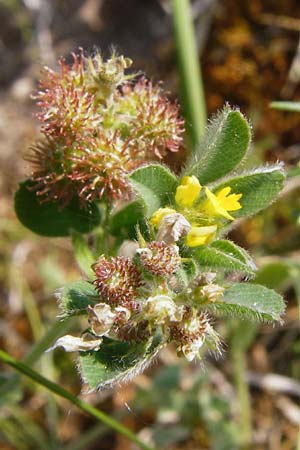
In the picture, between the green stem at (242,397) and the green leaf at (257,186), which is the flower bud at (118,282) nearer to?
the green leaf at (257,186)

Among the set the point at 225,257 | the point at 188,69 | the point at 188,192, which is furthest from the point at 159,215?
the point at 188,69

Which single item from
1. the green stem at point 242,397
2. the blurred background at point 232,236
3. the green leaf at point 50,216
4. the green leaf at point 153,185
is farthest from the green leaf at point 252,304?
the green stem at point 242,397

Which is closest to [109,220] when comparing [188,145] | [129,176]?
[129,176]

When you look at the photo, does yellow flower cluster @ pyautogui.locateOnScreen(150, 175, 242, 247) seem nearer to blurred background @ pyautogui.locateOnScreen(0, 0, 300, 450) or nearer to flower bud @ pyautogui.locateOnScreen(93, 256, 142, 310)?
flower bud @ pyautogui.locateOnScreen(93, 256, 142, 310)

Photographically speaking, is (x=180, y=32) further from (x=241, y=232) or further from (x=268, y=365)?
(x=268, y=365)

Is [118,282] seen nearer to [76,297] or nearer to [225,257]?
[76,297]
